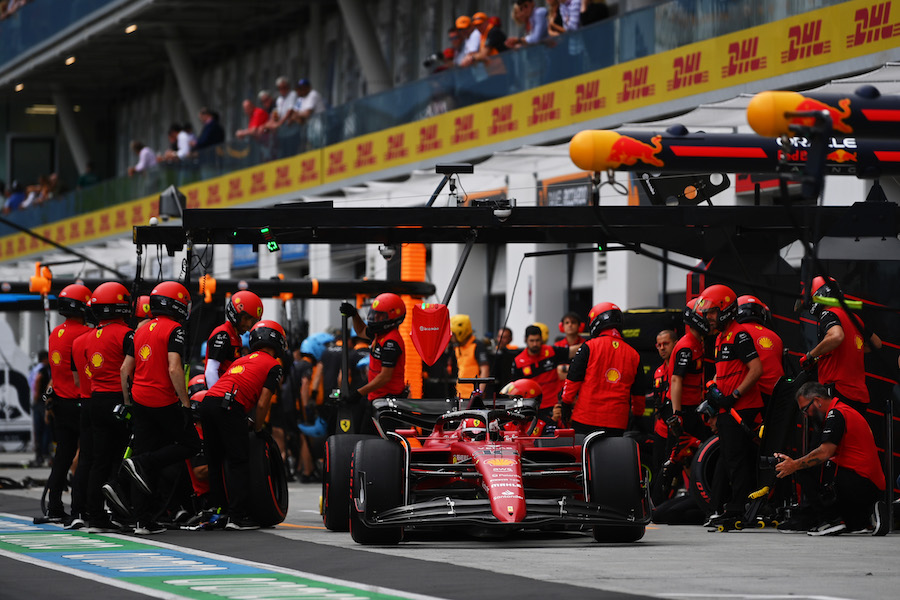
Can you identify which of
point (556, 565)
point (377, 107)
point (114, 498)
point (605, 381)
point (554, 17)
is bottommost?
point (556, 565)

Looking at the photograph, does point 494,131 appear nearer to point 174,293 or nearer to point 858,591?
point 174,293

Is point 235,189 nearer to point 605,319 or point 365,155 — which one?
point 365,155

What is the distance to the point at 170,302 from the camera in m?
12.5

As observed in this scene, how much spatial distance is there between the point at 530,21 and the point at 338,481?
13.0 metres

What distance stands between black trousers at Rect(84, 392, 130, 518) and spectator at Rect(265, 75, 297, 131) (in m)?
18.9

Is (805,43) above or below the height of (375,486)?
above

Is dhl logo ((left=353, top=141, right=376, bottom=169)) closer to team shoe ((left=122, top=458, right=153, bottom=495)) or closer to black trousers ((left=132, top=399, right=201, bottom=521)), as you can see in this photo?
black trousers ((left=132, top=399, right=201, bottom=521))

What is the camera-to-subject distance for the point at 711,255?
1448 centimetres

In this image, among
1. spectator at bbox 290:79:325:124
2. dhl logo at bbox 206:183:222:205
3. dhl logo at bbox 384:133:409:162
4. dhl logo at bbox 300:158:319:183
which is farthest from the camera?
dhl logo at bbox 206:183:222:205

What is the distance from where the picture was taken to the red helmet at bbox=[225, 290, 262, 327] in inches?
514

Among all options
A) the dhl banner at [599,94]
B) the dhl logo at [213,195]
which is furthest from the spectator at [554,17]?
the dhl logo at [213,195]

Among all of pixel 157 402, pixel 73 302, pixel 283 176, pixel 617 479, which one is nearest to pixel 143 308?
pixel 157 402

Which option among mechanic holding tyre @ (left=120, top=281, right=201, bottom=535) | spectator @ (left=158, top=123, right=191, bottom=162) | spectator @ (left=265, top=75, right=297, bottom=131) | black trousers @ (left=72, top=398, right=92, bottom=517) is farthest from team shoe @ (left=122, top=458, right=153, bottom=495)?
spectator @ (left=158, top=123, right=191, bottom=162)

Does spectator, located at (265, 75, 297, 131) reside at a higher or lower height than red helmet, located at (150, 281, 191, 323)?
higher
